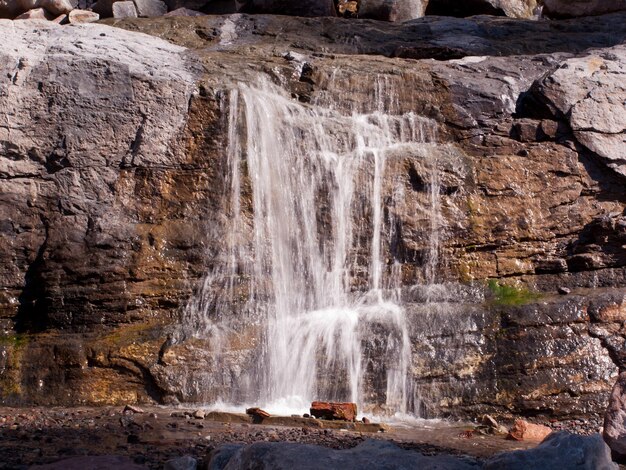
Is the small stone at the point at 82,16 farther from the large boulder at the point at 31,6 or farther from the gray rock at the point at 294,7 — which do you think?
the gray rock at the point at 294,7

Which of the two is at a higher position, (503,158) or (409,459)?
(503,158)

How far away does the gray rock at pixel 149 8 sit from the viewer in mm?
12792

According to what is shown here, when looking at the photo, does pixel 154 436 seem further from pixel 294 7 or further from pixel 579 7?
pixel 579 7

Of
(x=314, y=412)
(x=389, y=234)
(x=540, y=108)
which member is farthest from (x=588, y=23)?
(x=314, y=412)

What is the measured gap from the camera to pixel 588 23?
12.4 metres

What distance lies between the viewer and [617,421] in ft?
17.6

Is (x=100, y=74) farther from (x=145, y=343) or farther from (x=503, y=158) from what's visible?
(x=503, y=158)

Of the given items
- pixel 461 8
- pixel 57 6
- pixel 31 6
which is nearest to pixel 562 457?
pixel 461 8

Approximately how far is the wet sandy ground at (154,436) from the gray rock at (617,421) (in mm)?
779

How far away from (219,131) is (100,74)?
1.18 m

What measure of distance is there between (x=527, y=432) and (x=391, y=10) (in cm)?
826

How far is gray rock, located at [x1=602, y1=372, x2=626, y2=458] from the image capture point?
5352mm

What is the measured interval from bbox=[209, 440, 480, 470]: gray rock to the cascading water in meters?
3.16

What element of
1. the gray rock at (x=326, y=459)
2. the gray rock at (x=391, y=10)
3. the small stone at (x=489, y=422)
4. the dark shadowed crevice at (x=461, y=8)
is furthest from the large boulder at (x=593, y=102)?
the gray rock at (x=326, y=459)
